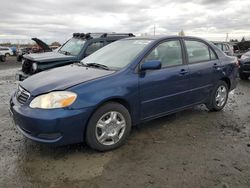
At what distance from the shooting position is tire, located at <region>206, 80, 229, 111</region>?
6.10 metres

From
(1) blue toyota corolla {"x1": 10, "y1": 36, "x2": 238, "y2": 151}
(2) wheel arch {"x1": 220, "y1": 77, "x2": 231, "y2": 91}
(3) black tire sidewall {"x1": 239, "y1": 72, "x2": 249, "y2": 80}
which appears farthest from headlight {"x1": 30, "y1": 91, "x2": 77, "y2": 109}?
(3) black tire sidewall {"x1": 239, "y1": 72, "x2": 249, "y2": 80}

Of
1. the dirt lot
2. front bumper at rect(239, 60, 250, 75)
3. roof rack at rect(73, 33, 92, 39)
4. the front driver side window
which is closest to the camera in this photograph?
the dirt lot

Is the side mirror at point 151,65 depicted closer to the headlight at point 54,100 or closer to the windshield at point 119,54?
the windshield at point 119,54

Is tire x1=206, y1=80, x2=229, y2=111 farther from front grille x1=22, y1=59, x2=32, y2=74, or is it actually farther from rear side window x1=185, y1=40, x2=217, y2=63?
front grille x1=22, y1=59, x2=32, y2=74

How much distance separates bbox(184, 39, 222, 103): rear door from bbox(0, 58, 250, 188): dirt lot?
2.10 feet

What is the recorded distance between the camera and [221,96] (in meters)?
6.33

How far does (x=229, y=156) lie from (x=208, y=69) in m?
2.18

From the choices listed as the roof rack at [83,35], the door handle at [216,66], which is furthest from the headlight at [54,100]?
the roof rack at [83,35]

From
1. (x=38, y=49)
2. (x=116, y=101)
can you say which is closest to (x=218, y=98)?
(x=116, y=101)

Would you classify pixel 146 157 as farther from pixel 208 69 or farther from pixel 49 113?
pixel 208 69

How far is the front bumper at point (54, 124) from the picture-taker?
12.1ft

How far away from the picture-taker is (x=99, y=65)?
4.82m

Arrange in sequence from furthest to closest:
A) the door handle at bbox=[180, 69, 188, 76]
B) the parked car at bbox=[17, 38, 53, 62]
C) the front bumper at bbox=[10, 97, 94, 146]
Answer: the parked car at bbox=[17, 38, 53, 62] → the door handle at bbox=[180, 69, 188, 76] → the front bumper at bbox=[10, 97, 94, 146]

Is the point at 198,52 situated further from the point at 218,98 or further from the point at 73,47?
the point at 73,47
